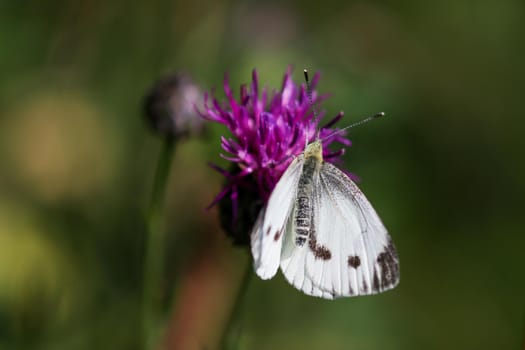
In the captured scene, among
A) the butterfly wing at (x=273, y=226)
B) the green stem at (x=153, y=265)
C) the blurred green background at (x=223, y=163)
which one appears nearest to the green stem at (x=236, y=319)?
the butterfly wing at (x=273, y=226)

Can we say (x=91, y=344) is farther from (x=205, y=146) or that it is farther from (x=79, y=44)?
(x=79, y=44)

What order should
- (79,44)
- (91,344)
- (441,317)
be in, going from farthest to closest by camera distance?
(79,44) → (441,317) → (91,344)

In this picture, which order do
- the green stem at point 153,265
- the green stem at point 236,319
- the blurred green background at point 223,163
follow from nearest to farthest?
1. the green stem at point 236,319
2. the green stem at point 153,265
3. the blurred green background at point 223,163

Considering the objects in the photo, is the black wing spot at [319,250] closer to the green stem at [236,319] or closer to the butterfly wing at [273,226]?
the butterfly wing at [273,226]

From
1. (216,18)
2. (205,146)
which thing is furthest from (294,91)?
(216,18)

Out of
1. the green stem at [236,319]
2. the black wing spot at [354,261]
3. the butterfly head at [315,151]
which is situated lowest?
the green stem at [236,319]

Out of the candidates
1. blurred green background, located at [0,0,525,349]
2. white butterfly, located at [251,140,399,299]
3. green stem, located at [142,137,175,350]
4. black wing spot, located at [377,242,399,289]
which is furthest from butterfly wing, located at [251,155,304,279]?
blurred green background, located at [0,0,525,349]
